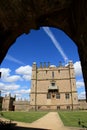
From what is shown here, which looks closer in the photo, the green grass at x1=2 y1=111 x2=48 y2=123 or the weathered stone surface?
the weathered stone surface

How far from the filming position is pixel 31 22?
21.9ft

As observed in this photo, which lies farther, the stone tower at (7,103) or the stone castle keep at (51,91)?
the stone tower at (7,103)

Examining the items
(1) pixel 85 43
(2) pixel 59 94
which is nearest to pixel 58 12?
(1) pixel 85 43

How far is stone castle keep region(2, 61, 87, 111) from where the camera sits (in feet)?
162

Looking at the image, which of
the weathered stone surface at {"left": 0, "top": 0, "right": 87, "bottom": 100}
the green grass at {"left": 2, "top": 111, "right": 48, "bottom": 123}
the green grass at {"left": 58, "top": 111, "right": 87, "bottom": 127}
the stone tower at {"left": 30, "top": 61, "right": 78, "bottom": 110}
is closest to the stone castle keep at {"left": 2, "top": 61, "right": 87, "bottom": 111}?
the stone tower at {"left": 30, "top": 61, "right": 78, "bottom": 110}

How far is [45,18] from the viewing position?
6.71m

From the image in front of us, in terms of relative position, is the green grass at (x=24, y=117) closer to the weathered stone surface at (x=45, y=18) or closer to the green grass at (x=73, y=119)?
the green grass at (x=73, y=119)

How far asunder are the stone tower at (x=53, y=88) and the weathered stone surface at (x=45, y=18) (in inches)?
1746

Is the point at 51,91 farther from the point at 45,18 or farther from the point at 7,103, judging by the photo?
the point at 45,18

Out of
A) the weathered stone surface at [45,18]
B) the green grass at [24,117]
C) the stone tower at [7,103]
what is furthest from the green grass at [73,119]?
the stone tower at [7,103]

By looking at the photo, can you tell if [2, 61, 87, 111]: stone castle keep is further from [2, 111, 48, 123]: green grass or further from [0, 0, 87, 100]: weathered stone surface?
[0, 0, 87, 100]: weathered stone surface

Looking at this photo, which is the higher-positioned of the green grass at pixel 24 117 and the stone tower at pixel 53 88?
the stone tower at pixel 53 88

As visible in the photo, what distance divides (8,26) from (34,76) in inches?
1848

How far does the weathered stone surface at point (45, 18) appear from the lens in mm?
4723
